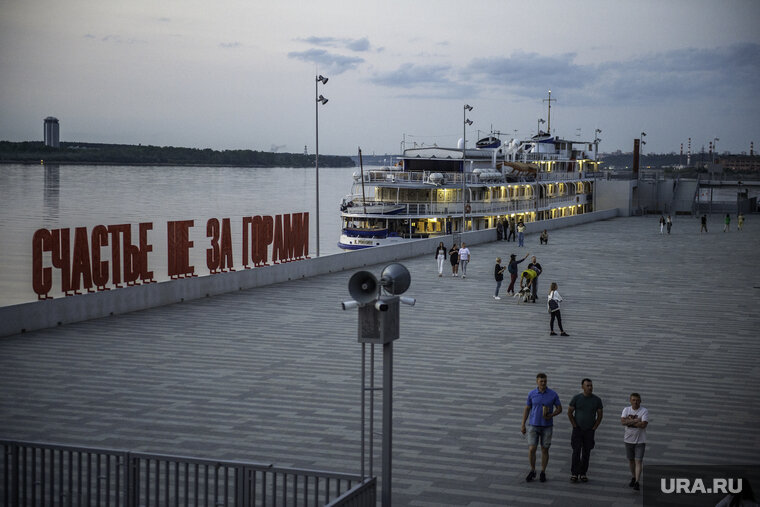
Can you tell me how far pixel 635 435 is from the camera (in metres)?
10.2

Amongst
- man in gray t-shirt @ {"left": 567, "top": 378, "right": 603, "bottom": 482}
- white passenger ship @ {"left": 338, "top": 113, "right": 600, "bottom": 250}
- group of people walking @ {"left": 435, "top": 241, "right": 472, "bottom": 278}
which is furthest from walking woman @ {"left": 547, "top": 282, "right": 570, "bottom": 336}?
white passenger ship @ {"left": 338, "top": 113, "right": 600, "bottom": 250}

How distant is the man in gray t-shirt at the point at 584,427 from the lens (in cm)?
1040

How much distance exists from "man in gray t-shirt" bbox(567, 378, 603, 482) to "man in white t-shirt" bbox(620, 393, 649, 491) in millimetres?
355

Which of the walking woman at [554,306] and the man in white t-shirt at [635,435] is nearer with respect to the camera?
Answer: the man in white t-shirt at [635,435]

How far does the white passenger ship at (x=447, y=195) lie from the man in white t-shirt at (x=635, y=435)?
36269mm

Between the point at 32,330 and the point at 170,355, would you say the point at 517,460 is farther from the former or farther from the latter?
the point at 32,330

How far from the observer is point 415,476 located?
10570 mm

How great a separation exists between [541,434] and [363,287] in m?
3.59

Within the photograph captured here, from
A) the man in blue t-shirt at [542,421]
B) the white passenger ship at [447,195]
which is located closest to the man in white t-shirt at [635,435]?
the man in blue t-shirt at [542,421]

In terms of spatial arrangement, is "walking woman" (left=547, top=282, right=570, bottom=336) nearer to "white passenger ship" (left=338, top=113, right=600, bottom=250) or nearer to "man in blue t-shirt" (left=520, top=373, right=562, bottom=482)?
"man in blue t-shirt" (left=520, top=373, right=562, bottom=482)

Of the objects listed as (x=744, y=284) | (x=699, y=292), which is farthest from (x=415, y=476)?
(x=744, y=284)

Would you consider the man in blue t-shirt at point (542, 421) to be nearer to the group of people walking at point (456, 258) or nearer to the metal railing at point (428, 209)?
the group of people walking at point (456, 258)

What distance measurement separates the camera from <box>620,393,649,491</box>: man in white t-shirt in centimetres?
1019

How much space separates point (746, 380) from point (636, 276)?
16193 millimetres
